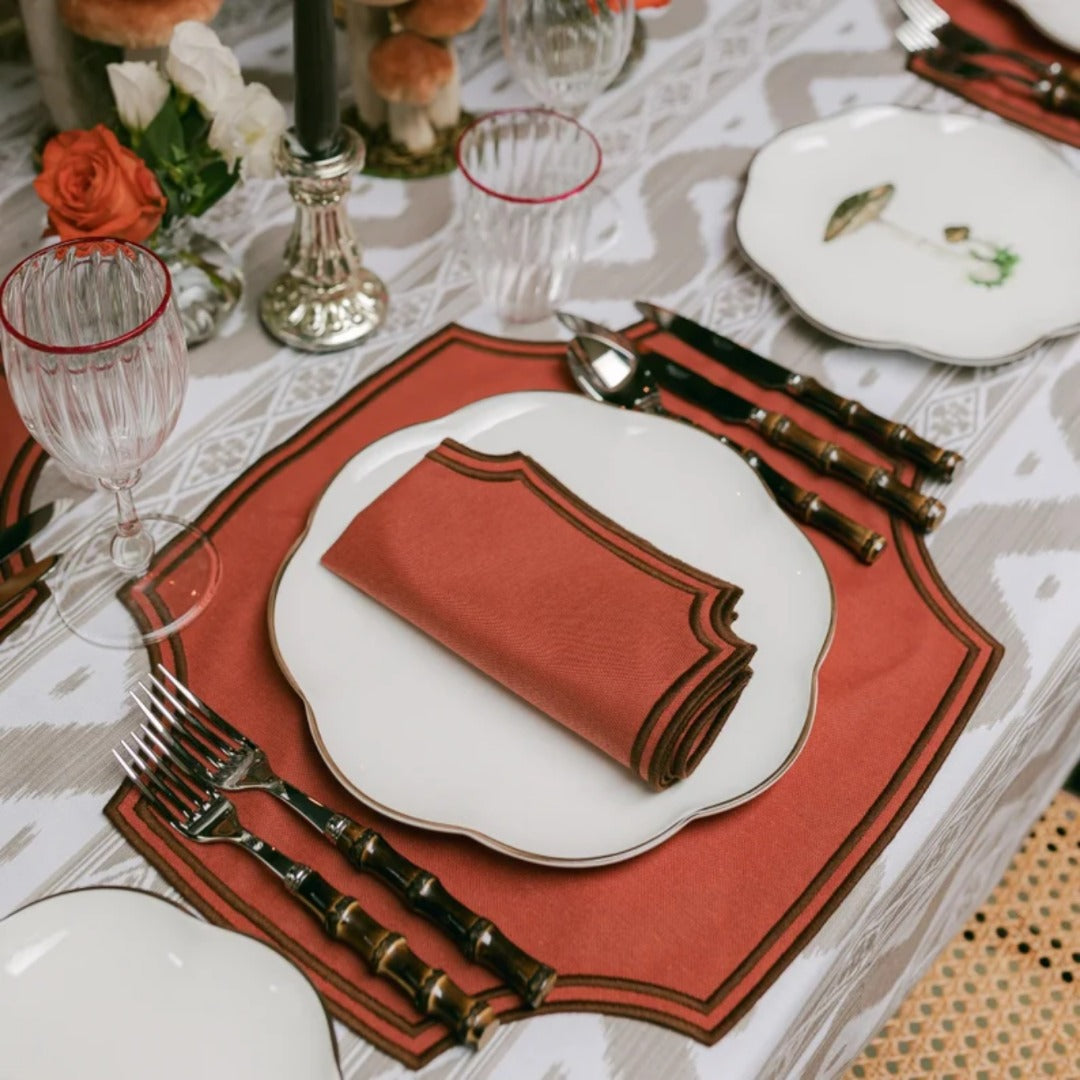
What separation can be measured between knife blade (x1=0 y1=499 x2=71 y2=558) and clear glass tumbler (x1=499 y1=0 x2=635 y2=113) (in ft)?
1.53

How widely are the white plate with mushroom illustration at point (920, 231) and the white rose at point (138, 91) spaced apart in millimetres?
409

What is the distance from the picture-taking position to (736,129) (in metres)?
1.01

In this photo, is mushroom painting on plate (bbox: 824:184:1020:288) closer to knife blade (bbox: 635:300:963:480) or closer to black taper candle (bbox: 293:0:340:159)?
knife blade (bbox: 635:300:963:480)

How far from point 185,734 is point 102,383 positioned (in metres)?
0.18

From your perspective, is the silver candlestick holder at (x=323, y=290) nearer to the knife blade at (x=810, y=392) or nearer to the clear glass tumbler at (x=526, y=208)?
the clear glass tumbler at (x=526, y=208)

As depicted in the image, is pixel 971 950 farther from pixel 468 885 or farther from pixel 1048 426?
pixel 468 885

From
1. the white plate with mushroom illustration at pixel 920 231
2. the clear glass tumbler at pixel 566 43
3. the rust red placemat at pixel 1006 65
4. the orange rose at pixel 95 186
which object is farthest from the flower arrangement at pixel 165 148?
the rust red placemat at pixel 1006 65

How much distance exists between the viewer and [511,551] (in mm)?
650

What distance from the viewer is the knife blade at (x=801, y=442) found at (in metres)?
0.74

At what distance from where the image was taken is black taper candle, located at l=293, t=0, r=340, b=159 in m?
0.70

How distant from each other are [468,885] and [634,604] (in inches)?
6.2

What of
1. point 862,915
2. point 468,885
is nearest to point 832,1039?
point 862,915

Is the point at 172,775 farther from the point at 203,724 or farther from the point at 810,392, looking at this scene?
the point at 810,392

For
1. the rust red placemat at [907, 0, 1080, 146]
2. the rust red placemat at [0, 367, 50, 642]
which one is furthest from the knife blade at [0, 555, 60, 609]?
the rust red placemat at [907, 0, 1080, 146]
